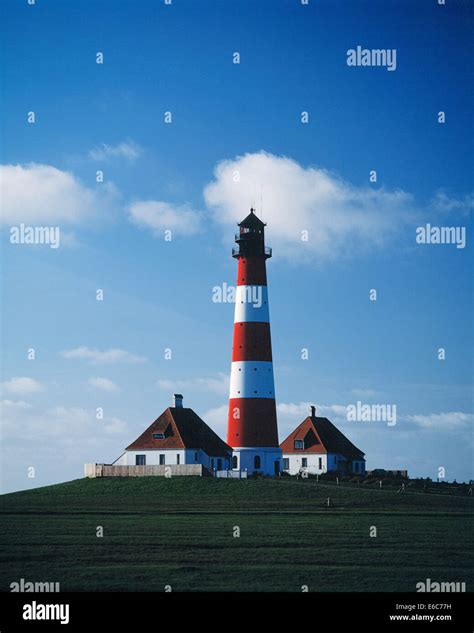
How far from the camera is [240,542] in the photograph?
109ft

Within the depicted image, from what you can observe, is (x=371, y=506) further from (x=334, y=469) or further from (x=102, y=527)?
(x=334, y=469)

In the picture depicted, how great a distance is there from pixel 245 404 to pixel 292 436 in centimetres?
1763

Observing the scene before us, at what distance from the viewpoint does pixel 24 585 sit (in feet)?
82.8

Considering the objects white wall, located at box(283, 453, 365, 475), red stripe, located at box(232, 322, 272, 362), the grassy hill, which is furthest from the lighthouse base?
the grassy hill

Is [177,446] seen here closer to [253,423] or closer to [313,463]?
[253,423]

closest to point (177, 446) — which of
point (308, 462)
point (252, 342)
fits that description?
point (252, 342)

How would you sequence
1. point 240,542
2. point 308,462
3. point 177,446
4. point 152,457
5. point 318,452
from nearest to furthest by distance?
point 240,542, point 177,446, point 152,457, point 318,452, point 308,462

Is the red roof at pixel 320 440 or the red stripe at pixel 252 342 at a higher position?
the red stripe at pixel 252 342

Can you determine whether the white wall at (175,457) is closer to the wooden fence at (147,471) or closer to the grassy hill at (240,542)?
the wooden fence at (147,471)

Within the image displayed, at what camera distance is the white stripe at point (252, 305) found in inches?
2879

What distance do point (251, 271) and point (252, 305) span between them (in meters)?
2.74

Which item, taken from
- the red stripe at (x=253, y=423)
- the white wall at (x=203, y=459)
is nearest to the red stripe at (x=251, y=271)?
the red stripe at (x=253, y=423)

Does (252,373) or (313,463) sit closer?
(252,373)

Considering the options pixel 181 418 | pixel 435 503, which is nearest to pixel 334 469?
pixel 181 418
